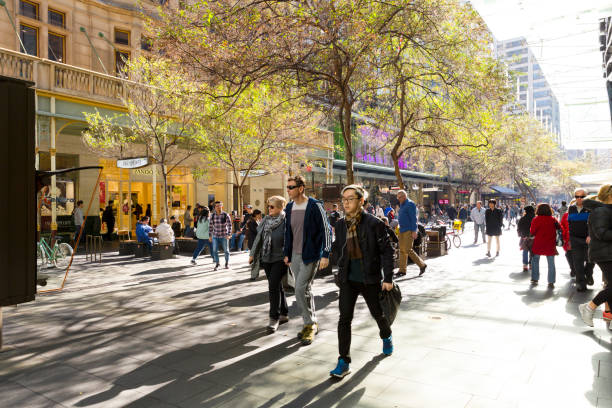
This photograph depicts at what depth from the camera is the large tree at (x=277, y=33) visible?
9.59 m

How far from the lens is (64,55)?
742 inches

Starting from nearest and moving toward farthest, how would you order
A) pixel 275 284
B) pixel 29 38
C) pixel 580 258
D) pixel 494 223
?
pixel 275 284 < pixel 580 258 < pixel 494 223 < pixel 29 38

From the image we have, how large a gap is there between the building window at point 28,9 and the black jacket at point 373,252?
19.4 metres

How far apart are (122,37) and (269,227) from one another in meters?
19.3

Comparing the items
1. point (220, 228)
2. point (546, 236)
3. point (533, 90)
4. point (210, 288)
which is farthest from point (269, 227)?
point (533, 90)

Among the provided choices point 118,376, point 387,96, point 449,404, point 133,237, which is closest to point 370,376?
point 449,404

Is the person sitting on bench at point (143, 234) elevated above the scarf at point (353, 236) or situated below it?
below

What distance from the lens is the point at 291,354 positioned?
4723 mm

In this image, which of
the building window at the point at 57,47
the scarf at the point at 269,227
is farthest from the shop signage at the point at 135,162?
the scarf at the point at 269,227

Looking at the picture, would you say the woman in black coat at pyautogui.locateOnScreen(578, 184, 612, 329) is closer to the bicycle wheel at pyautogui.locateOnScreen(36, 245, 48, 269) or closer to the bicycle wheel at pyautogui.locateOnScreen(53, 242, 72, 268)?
the bicycle wheel at pyautogui.locateOnScreen(53, 242, 72, 268)

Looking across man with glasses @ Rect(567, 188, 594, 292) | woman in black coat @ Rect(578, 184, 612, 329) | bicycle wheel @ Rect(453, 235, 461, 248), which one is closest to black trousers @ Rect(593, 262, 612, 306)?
woman in black coat @ Rect(578, 184, 612, 329)

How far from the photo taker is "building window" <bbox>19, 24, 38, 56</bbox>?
17.3 metres

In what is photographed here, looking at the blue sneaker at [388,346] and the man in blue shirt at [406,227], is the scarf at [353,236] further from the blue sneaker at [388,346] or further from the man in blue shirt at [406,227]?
the man in blue shirt at [406,227]

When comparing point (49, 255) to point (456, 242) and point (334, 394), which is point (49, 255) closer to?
point (334, 394)
